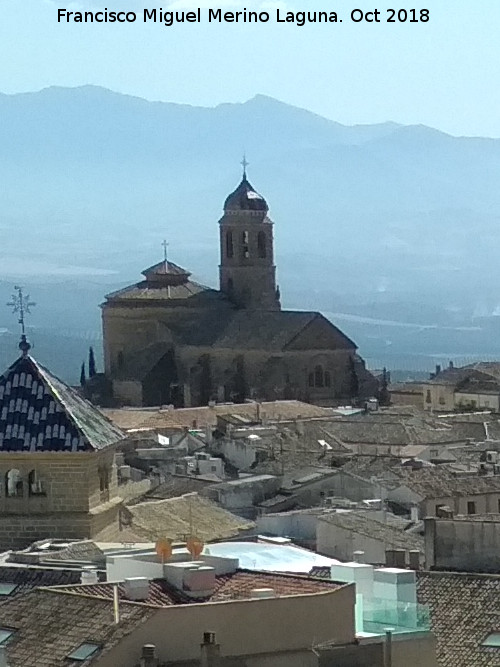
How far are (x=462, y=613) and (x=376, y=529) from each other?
542 inches

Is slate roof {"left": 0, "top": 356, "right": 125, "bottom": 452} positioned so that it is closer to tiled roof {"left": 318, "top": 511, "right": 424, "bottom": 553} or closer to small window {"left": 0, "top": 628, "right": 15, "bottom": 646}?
tiled roof {"left": 318, "top": 511, "right": 424, "bottom": 553}

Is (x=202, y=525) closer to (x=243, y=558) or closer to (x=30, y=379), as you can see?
(x=30, y=379)

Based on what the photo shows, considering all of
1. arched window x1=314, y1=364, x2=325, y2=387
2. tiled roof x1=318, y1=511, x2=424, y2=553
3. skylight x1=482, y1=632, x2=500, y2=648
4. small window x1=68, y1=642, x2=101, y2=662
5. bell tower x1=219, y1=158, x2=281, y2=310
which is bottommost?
skylight x1=482, y1=632, x2=500, y2=648

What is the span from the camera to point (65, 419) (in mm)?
26859

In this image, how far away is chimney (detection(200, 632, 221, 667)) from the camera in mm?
15109

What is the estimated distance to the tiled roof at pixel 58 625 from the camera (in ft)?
52.0

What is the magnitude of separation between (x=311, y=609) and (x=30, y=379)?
465 inches

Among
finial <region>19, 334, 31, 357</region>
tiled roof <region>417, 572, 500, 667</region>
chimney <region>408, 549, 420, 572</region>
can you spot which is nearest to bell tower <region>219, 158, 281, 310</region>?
chimney <region>408, 549, 420, 572</region>

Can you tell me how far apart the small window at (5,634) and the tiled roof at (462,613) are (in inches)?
184

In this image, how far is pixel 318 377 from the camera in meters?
96.2

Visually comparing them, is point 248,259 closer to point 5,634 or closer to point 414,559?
point 414,559

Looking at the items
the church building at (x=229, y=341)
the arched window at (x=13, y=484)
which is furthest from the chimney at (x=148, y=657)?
the church building at (x=229, y=341)

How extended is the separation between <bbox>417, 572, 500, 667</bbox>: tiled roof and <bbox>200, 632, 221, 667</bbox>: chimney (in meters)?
5.54

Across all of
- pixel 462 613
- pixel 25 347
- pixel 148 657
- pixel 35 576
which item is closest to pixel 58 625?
pixel 148 657
